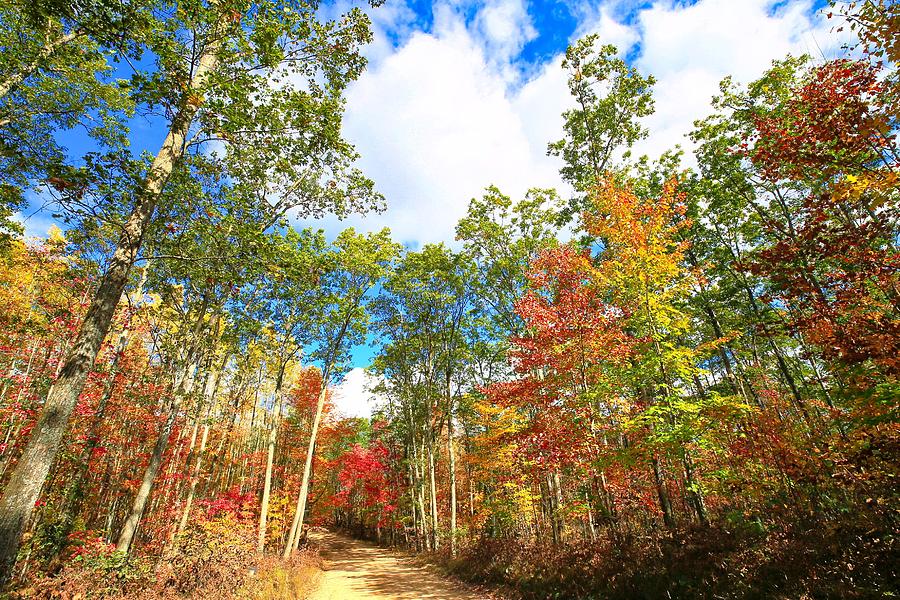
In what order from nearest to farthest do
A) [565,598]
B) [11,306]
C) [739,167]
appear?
[565,598] → [739,167] → [11,306]

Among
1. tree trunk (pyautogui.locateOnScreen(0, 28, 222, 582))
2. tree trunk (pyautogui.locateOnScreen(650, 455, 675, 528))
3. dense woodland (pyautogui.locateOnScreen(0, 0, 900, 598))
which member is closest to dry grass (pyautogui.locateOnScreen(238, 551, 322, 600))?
dense woodland (pyautogui.locateOnScreen(0, 0, 900, 598))

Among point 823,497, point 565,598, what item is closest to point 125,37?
point 565,598

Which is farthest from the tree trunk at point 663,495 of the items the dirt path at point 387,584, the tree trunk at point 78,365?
the tree trunk at point 78,365

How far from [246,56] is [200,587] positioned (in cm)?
1204

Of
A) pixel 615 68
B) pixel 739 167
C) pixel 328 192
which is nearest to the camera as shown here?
pixel 328 192

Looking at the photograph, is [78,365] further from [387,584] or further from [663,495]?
[387,584]

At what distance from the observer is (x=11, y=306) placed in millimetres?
16875

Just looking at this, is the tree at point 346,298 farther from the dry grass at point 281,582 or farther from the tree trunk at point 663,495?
the tree trunk at point 663,495

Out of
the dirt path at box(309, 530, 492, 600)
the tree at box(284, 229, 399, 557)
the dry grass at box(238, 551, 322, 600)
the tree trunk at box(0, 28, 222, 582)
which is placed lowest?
the dirt path at box(309, 530, 492, 600)

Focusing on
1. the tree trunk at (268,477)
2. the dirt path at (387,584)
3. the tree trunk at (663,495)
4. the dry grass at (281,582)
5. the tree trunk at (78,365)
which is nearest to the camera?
the tree trunk at (78,365)

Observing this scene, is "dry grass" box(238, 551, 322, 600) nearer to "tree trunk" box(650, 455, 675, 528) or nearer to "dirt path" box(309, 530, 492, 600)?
"dirt path" box(309, 530, 492, 600)

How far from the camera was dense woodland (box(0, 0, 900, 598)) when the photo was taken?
5000 millimetres

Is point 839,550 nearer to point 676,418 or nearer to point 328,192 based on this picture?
point 676,418

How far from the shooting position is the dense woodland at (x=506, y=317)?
500cm
